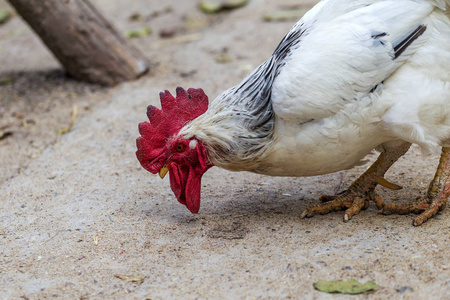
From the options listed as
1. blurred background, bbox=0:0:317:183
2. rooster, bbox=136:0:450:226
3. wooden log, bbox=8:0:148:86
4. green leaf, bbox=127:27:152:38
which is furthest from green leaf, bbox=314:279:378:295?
green leaf, bbox=127:27:152:38

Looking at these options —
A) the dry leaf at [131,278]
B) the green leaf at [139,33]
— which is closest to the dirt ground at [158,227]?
the dry leaf at [131,278]

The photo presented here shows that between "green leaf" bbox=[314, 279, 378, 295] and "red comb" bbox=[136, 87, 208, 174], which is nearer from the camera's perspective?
"green leaf" bbox=[314, 279, 378, 295]

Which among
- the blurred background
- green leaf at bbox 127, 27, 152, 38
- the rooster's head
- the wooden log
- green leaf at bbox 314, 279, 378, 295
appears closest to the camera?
green leaf at bbox 314, 279, 378, 295

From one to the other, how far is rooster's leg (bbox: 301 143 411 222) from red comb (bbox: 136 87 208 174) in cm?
110

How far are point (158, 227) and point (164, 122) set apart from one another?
789 millimetres

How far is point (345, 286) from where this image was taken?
2910 mm

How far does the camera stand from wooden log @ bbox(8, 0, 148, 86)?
20.3 ft

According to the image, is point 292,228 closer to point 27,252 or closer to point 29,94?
point 27,252

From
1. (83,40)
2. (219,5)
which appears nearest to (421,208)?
(83,40)

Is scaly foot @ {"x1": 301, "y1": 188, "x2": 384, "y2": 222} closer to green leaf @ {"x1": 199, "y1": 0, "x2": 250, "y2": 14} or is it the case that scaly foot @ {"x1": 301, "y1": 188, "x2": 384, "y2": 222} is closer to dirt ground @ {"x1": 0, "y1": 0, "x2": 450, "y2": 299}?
dirt ground @ {"x1": 0, "y1": 0, "x2": 450, "y2": 299}

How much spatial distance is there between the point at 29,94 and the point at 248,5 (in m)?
4.23

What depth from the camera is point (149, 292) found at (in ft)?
10.0

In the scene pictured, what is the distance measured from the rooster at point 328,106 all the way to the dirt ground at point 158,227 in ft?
1.17

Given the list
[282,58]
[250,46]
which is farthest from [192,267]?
[250,46]
